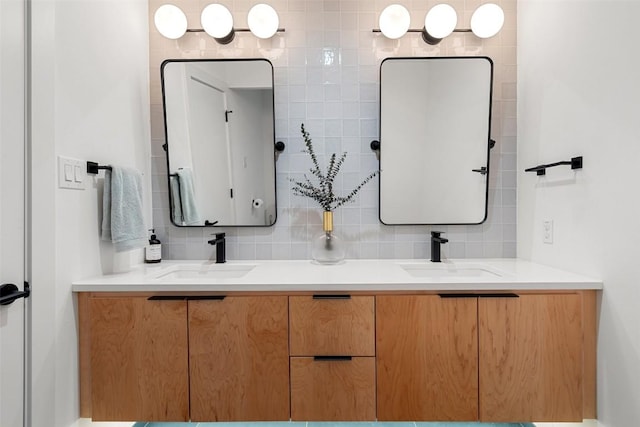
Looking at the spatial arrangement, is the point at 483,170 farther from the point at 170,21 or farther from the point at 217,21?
the point at 170,21

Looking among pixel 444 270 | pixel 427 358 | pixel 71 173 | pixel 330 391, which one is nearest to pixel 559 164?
pixel 444 270

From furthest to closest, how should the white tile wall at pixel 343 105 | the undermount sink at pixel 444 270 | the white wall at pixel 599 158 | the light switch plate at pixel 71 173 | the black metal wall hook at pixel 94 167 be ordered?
the white tile wall at pixel 343 105
the undermount sink at pixel 444 270
the black metal wall hook at pixel 94 167
the light switch plate at pixel 71 173
the white wall at pixel 599 158

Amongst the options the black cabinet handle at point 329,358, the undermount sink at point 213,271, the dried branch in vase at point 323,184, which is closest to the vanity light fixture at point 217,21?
the dried branch in vase at point 323,184

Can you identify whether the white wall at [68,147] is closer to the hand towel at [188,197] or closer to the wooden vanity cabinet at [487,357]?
the hand towel at [188,197]

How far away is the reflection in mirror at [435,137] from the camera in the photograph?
1648 millimetres

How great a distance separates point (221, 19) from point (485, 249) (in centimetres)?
183

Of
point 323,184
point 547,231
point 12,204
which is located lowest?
point 547,231

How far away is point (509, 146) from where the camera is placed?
1.71 metres

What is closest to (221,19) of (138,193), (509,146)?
(138,193)

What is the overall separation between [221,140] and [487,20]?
1.49 metres

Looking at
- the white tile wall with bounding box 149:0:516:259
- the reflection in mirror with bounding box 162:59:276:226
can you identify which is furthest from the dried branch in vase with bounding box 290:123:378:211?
the reflection in mirror with bounding box 162:59:276:226

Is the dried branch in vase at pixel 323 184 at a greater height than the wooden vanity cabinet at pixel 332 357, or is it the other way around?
the dried branch in vase at pixel 323 184

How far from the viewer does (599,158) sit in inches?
45.6

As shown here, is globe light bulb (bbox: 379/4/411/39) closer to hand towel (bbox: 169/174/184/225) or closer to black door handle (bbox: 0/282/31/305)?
hand towel (bbox: 169/174/184/225)
